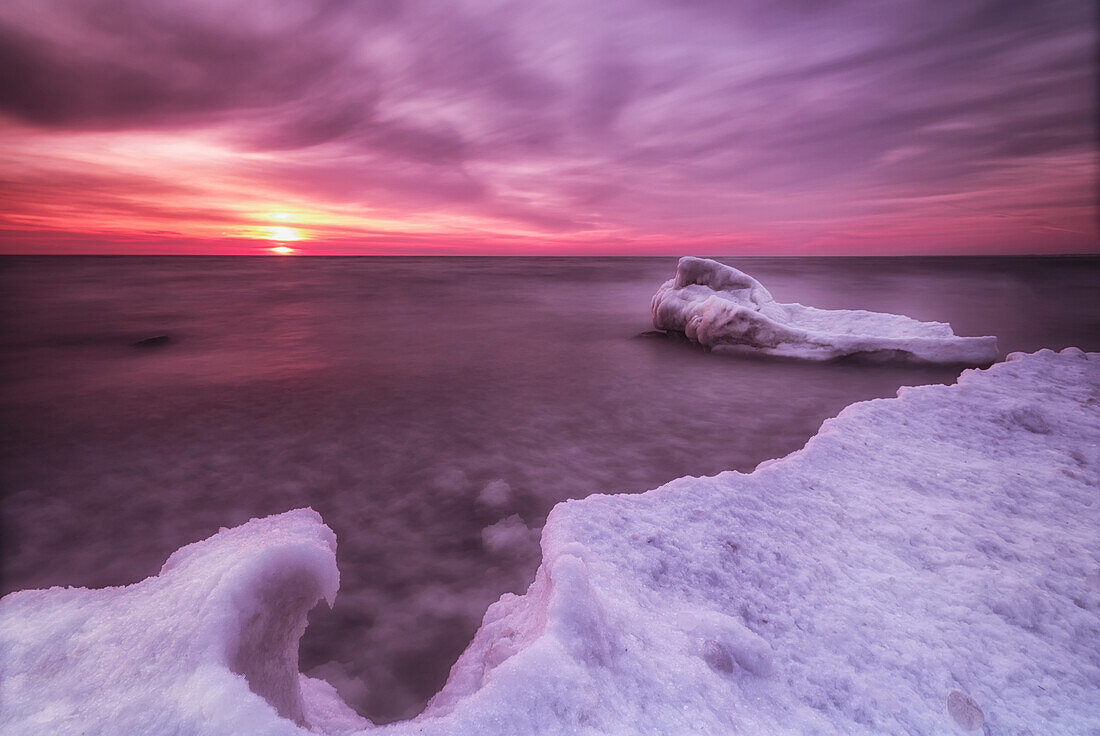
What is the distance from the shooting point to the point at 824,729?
1424 mm

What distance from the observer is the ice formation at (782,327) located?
287 inches

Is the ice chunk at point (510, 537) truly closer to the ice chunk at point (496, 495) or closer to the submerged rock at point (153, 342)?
the ice chunk at point (496, 495)

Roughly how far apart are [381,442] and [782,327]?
22.6 feet

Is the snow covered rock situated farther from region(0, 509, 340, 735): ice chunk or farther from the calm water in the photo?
the calm water

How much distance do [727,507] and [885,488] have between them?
1084mm

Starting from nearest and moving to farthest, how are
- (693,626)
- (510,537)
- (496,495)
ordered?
(693,626) < (510,537) < (496,495)

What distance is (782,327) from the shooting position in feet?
26.8

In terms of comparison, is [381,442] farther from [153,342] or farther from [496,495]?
[153,342]

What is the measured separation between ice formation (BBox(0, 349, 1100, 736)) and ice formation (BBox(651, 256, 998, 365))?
17.1 feet

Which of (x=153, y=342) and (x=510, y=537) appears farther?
(x=153, y=342)

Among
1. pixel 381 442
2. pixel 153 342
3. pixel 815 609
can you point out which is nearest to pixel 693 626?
pixel 815 609

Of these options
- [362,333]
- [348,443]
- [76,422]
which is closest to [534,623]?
[348,443]

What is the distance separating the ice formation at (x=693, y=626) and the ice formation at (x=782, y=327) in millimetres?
5222

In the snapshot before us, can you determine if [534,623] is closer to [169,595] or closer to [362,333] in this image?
[169,595]
